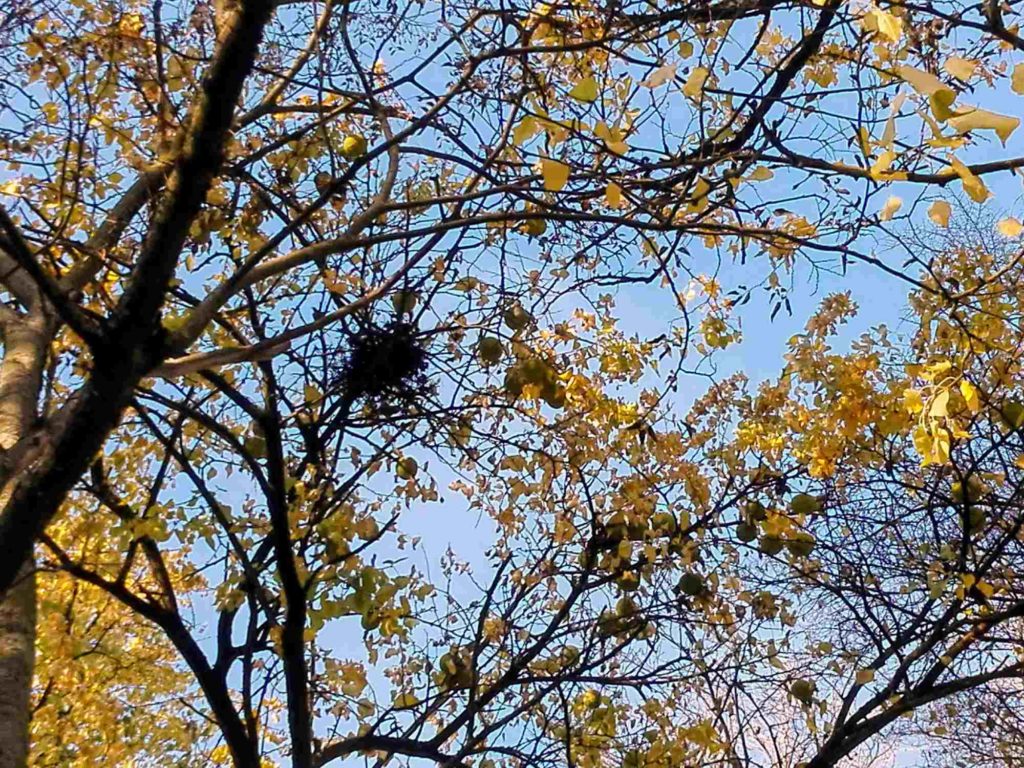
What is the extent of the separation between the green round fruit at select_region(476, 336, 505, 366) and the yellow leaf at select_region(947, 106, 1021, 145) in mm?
2567

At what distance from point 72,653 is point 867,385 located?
3.66 m

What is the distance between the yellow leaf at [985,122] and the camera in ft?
4.80

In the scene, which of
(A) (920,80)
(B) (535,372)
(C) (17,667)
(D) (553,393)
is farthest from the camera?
(D) (553,393)

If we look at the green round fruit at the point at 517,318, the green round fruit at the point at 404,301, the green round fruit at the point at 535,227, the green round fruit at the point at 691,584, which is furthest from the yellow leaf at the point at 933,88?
the green round fruit at the point at 691,584

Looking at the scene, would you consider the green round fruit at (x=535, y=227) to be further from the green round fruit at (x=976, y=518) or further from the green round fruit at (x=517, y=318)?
the green round fruit at (x=976, y=518)

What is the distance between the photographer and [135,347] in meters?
2.33

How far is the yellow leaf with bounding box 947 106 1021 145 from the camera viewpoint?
4.80 ft

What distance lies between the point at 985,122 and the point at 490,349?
262cm

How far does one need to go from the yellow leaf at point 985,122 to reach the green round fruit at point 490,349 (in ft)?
8.42

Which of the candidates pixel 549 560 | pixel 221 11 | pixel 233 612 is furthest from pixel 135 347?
pixel 549 560

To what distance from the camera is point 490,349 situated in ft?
A: 12.9

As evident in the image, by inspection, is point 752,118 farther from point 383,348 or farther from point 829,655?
point 829,655

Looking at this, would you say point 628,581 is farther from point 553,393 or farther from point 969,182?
point 969,182

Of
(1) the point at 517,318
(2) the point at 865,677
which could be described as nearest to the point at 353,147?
(1) the point at 517,318
